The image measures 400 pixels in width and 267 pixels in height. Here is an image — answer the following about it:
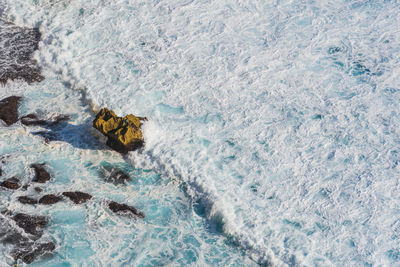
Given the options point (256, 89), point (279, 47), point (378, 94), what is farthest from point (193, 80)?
point (378, 94)

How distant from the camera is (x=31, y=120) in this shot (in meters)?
11.6

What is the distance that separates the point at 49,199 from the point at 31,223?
2.12ft

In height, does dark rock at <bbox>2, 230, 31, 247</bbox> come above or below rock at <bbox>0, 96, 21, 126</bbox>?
below

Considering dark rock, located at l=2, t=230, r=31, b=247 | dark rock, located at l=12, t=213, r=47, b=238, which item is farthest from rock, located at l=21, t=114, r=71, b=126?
dark rock, located at l=2, t=230, r=31, b=247

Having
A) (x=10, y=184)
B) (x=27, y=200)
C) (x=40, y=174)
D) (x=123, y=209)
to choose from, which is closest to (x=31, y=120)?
(x=40, y=174)

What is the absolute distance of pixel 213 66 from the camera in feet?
44.7

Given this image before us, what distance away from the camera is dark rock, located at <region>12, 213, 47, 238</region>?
9.48 m

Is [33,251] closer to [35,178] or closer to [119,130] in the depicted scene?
[35,178]

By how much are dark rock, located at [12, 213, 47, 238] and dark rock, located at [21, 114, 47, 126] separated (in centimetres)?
269

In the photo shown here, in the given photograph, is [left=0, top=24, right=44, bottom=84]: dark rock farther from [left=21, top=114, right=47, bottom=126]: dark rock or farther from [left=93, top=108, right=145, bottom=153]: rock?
[left=93, top=108, right=145, bottom=153]: rock

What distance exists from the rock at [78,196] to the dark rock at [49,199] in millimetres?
197

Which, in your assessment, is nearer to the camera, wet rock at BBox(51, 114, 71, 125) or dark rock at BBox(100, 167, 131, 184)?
dark rock at BBox(100, 167, 131, 184)

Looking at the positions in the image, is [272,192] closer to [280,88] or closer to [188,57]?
[280,88]

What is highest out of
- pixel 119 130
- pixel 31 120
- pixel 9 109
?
pixel 9 109
